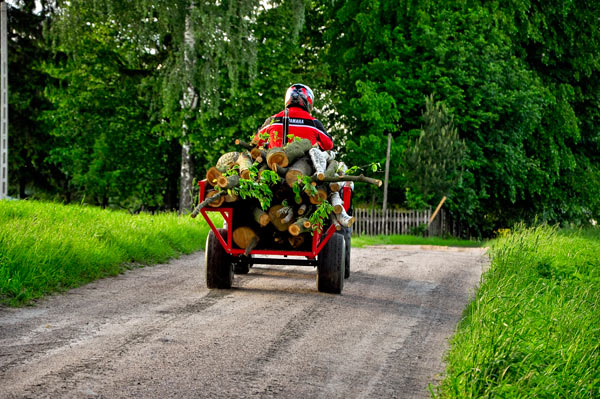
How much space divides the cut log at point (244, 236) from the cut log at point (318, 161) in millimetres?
1029

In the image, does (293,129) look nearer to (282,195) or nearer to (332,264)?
(282,195)

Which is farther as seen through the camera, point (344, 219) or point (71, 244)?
point (71, 244)

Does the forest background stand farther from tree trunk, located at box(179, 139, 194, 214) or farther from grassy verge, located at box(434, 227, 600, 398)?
grassy verge, located at box(434, 227, 600, 398)

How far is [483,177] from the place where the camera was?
2938 centimetres

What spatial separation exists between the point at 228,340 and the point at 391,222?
21385mm

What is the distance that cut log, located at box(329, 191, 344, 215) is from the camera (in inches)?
311

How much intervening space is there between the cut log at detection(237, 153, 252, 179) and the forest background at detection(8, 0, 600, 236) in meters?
16.1

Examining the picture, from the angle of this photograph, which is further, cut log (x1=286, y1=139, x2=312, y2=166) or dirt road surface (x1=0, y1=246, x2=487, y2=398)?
cut log (x1=286, y1=139, x2=312, y2=166)

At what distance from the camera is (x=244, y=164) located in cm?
795

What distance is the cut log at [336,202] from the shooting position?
7.89 meters

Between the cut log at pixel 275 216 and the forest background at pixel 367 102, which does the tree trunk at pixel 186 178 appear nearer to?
the forest background at pixel 367 102

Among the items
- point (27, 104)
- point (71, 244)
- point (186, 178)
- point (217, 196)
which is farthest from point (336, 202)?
point (27, 104)

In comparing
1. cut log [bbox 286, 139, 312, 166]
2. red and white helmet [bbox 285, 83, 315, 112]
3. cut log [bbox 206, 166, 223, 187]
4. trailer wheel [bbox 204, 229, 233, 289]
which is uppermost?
red and white helmet [bbox 285, 83, 315, 112]

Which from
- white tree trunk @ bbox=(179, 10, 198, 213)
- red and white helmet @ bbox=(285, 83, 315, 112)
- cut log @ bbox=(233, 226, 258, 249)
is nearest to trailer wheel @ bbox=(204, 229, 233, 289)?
cut log @ bbox=(233, 226, 258, 249)
